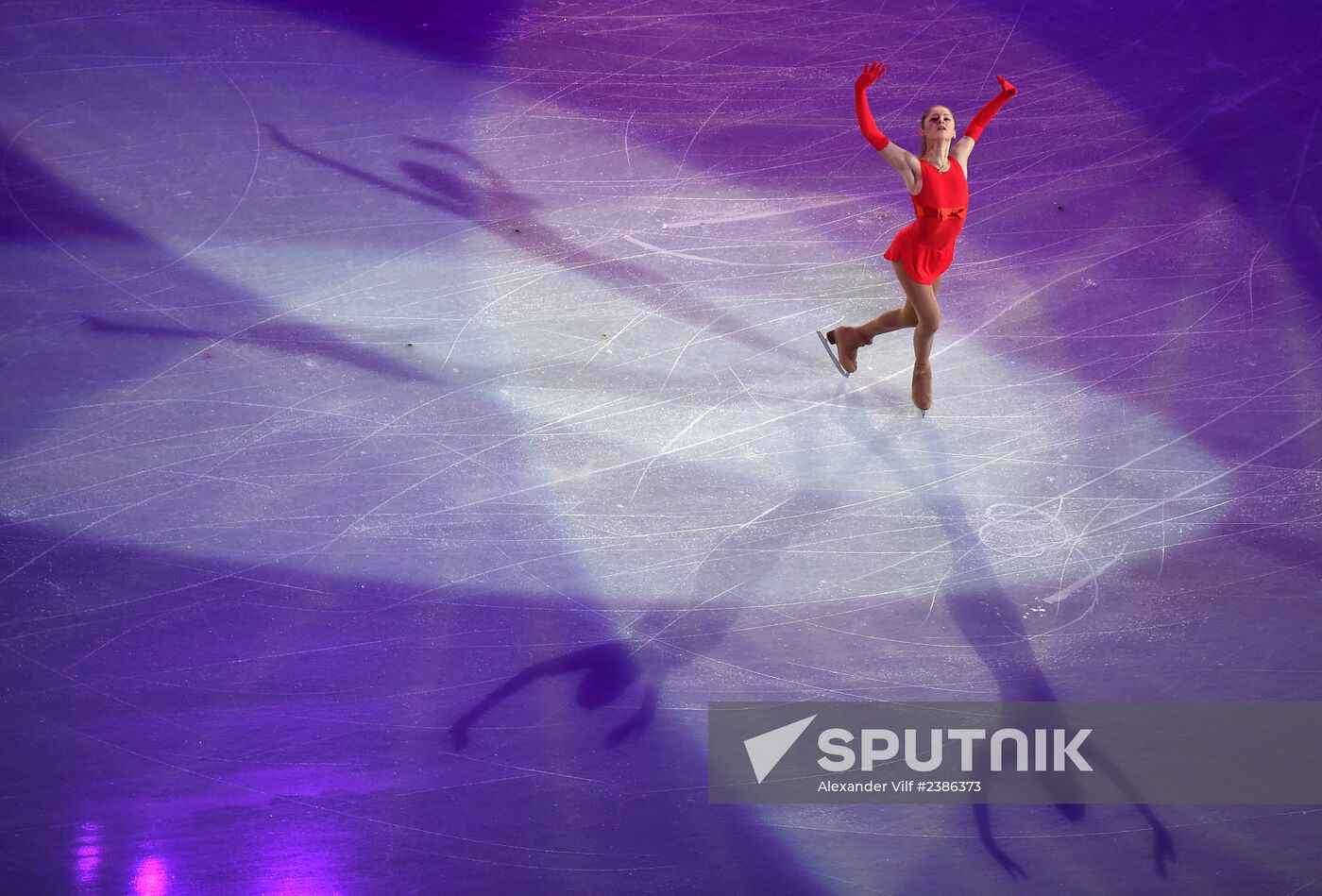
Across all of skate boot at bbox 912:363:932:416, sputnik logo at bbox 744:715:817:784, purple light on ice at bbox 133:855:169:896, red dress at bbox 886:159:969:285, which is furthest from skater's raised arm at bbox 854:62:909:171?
purple light on ice at bbox 133:855:169:896

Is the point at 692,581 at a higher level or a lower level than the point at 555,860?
higher

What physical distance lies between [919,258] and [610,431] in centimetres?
157

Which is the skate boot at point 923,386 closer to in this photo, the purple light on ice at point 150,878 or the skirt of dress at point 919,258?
the skirt of dress at point 919,258

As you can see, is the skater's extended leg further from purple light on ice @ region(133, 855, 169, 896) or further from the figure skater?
purple light on ice @ region(133, 855, 169, 896)

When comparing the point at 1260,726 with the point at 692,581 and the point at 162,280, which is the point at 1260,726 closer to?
the point at 692,581

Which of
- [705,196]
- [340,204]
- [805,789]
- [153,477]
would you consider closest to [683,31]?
[705,196]

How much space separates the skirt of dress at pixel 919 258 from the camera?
16.1ft

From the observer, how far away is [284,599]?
5059mm

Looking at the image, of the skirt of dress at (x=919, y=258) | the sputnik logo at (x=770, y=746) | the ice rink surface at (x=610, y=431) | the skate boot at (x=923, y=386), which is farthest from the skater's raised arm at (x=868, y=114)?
the sputnik logo at (x=770, y=746)

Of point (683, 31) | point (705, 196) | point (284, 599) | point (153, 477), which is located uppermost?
point (683, 31)

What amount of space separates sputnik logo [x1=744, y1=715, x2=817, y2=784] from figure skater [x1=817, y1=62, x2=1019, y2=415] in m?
1.59

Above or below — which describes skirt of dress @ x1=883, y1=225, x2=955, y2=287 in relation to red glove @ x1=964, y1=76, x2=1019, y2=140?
below

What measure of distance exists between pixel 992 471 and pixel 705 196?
1.95 meters

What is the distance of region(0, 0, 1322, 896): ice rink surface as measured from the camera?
4883 millimetres
